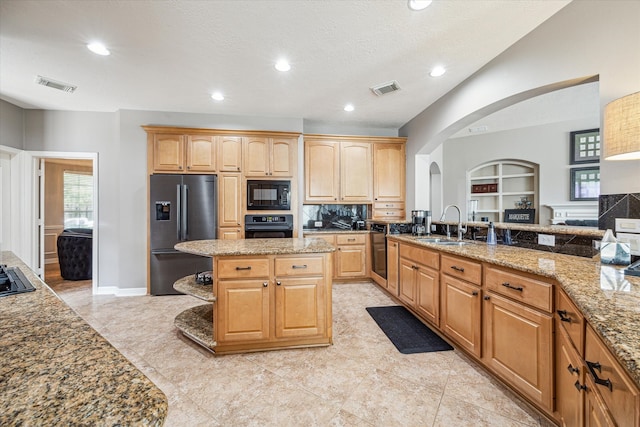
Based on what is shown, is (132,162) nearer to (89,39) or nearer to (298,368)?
(89,39)

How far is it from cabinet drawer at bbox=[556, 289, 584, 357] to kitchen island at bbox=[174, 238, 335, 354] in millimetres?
1455

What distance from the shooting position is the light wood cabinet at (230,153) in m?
4.08

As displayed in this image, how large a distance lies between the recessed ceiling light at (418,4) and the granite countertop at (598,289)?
5.90 ft

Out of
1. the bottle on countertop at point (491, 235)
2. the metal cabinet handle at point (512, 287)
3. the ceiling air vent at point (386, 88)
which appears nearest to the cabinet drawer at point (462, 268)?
the metal cabinet handle at point (512, 287)

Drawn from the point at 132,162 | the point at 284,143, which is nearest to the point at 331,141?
the point at 284,143

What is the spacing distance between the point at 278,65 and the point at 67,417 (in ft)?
9.75

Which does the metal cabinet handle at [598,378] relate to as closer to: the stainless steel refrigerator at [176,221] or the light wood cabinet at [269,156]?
the light wood cabinet at [269,156]

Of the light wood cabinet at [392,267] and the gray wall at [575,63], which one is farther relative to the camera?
the light wood cabinet at [392,267]

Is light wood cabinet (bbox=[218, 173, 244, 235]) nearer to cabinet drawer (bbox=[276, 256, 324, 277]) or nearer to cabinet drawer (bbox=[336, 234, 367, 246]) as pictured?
cabinet drawer (bbox=[336, 234, 367, 246])

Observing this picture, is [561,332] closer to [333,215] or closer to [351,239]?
[351,239]

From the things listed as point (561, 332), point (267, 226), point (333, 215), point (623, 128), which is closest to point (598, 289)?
point (561, 332)

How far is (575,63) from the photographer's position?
2004 millimetres

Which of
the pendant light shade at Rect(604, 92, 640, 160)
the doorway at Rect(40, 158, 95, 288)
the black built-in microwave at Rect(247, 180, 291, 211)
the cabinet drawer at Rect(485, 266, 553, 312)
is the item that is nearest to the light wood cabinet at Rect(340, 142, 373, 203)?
the black built-in microwave at Rect(247, 180, 291, 211)

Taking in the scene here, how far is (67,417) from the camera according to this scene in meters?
0.45
